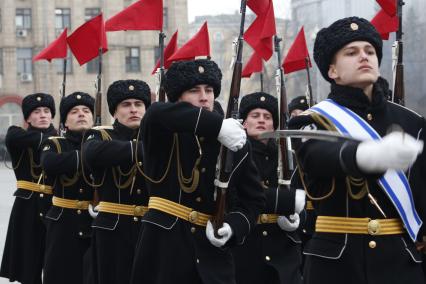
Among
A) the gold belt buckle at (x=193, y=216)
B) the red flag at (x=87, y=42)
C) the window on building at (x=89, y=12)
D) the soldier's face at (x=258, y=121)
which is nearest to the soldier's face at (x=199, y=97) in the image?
the gold belt buckle at (x=193, y=216)

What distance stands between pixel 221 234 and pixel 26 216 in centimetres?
503

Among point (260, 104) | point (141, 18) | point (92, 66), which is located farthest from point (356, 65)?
point (92, 66)

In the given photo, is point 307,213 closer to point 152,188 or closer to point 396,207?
point 152,188

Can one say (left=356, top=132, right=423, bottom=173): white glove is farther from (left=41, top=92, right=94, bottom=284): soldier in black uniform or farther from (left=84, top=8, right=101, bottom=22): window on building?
(left=84, top=8, right=101, bottom=22): window on building

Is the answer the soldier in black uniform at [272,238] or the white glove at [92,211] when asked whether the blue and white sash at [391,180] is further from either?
the white glove at [92,211]

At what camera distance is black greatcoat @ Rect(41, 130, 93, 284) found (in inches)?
354

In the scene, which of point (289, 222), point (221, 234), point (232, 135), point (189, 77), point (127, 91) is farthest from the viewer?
point (127, 91)

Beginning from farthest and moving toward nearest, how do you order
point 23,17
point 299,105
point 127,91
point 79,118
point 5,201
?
point 23,17
point 5,201
point 299,105
point 79,118
point 127,91

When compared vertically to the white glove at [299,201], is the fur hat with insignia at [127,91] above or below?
above

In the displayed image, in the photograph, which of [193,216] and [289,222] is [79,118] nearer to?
[289,222]

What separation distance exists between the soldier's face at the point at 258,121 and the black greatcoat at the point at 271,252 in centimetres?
38

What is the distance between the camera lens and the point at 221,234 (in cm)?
602

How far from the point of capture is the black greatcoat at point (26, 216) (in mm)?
10477

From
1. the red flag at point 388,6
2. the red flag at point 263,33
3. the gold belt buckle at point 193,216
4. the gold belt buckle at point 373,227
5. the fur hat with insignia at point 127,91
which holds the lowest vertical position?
the gold belt buckle at point 193,216
